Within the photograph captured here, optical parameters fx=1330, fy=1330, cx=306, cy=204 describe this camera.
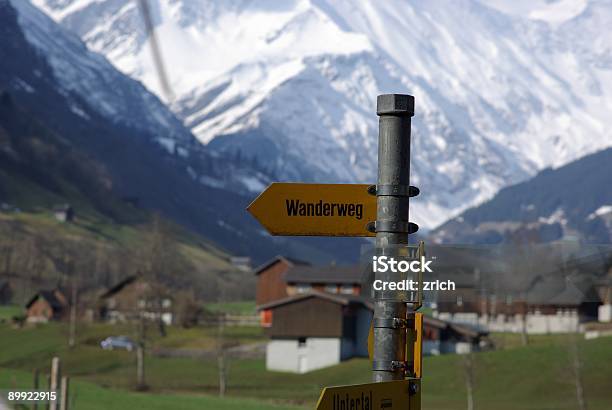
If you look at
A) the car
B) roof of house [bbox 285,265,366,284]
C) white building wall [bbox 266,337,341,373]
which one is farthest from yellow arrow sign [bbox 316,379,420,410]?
roof of house [bbox 285,265,366,284]

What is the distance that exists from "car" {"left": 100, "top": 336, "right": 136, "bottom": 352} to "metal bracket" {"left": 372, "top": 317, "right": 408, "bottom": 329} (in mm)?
120996

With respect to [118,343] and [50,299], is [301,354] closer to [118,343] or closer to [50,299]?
[118,343]

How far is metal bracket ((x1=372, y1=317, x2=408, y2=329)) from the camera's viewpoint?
950cm

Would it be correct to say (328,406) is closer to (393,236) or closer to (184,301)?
(393,236)

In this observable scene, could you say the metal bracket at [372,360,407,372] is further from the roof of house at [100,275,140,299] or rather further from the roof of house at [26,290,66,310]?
the roof of house at [26,290,66,310]

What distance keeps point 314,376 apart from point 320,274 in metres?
40.6

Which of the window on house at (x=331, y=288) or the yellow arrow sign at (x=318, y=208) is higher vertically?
the window on house at (x=331, y=288)

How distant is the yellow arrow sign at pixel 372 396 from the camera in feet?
27.3

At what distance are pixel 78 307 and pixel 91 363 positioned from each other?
146ft

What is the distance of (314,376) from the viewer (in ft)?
363

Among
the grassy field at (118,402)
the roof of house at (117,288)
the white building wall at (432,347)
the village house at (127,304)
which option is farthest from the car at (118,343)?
the grassy field at (118,402)

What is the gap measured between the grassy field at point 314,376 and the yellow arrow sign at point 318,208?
51.8 m

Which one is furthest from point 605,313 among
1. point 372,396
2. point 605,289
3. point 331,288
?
point 331,288

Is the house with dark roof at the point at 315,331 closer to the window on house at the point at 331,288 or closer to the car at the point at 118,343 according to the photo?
the car at the point at 118,343
